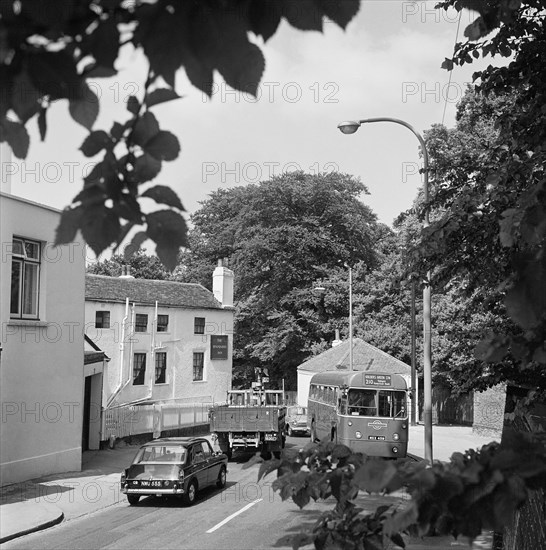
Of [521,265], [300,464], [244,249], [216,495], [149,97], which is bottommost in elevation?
[216,495]

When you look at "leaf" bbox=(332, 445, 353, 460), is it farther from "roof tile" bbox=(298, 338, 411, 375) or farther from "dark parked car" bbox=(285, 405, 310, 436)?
"roof tile" bbox=(298, 338, 411, 375)

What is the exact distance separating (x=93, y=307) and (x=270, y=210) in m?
18.7

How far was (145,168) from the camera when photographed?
209 centimetres

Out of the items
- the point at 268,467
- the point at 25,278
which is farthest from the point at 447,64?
the point at 25,278

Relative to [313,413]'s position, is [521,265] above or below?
above

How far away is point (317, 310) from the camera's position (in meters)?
51.5

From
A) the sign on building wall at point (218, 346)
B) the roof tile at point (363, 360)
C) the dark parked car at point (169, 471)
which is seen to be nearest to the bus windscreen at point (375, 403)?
the dark parked car at point (169, 471)

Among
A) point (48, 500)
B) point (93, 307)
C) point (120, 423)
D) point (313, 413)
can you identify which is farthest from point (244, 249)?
point (48, 500)

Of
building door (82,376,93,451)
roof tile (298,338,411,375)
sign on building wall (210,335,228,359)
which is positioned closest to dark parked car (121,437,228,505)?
building door (82,376,93,451)

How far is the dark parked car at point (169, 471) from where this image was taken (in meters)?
16.4

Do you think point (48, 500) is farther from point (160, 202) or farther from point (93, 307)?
point (93, 307)

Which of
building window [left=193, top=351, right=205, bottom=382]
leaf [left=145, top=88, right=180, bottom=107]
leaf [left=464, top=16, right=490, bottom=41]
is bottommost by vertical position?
building window [left=193, top=351, right=205, bottom=382]

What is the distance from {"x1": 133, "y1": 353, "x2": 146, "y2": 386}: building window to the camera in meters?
37.5

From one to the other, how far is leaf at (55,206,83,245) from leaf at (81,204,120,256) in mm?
17
